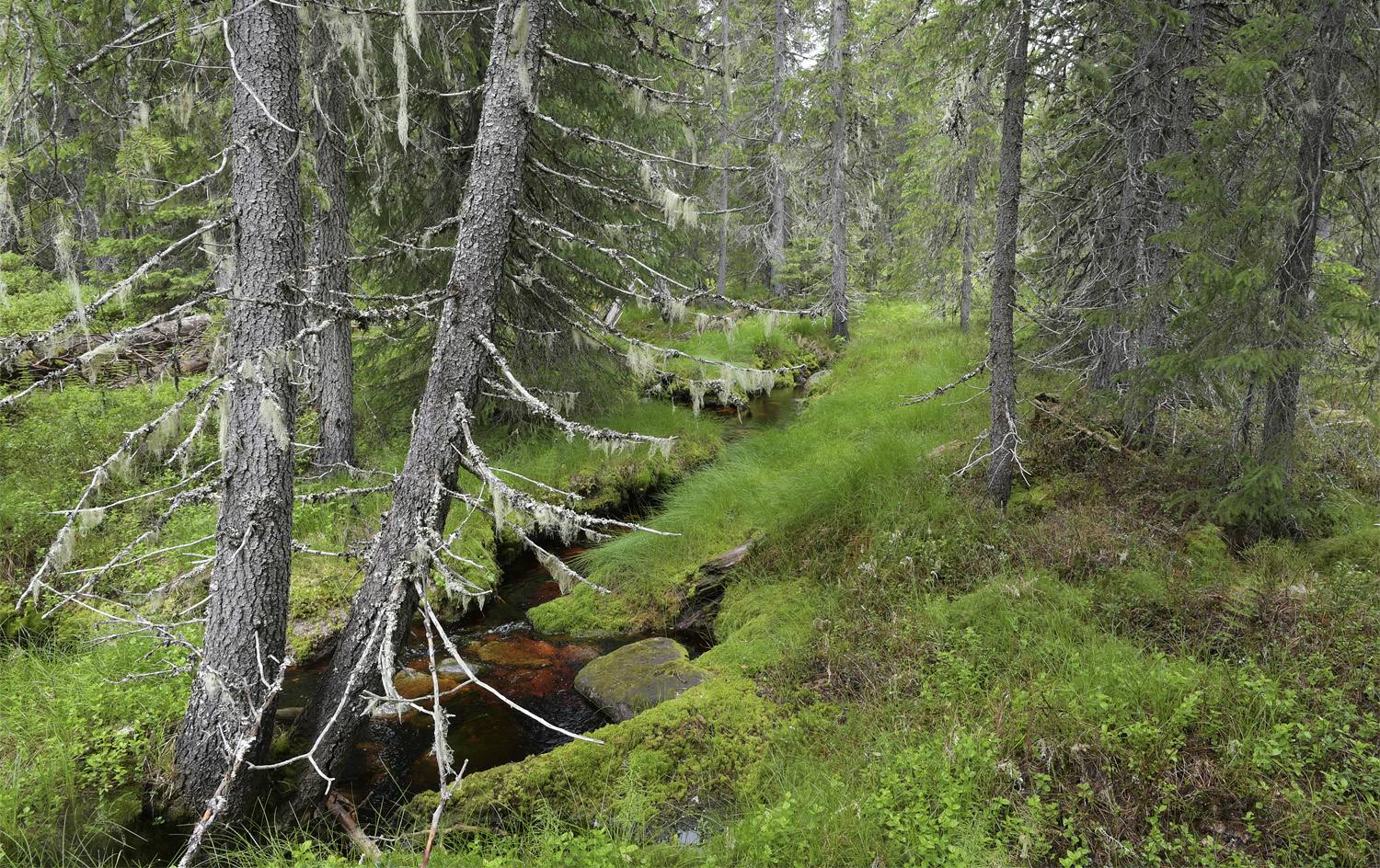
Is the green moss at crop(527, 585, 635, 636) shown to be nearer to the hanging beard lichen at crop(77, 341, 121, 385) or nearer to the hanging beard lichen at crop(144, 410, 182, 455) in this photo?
the hanging beard lichen at crop(144, 410, 182, 455)

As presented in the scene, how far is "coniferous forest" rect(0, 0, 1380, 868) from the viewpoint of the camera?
12.6ft

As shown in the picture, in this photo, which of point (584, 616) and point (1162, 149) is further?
point (1162, 149)

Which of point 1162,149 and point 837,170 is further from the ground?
point 837,170

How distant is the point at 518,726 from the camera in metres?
5.90

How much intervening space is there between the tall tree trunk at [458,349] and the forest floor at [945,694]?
98 cm

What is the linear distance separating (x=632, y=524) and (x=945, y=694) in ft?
8.80

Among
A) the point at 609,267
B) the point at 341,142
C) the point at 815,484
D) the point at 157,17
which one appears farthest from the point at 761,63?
the point at 157,17

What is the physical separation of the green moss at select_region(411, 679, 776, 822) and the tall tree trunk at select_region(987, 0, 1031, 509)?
12.2ft

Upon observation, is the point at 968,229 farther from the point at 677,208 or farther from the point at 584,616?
the point at 584,616

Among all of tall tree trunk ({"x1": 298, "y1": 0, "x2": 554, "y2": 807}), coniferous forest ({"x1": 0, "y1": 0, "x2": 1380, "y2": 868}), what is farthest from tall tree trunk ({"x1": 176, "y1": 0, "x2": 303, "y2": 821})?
tall tree trunk ({"x1": 298, "y1": 0, "x2": 554, "y2": 807})

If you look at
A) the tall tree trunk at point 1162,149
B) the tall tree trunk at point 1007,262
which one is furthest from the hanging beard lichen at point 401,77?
the tall tree trunk at point 1162,149

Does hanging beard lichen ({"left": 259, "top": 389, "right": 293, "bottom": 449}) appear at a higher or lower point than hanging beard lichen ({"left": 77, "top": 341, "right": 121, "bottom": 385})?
lower

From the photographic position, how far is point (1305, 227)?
5234 millimetres

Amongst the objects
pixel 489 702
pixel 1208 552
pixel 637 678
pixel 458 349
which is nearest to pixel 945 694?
pixel 637 678
